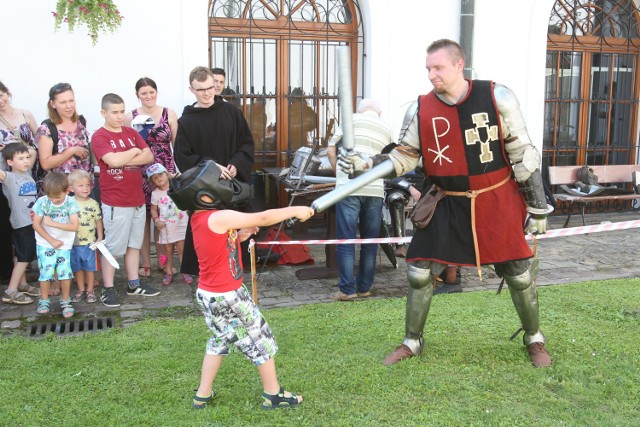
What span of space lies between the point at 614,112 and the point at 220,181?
814 cm

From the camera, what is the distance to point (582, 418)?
336 centimetres

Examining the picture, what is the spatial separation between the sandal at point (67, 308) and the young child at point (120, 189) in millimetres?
291

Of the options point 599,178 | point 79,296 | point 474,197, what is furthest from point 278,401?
point 599,178

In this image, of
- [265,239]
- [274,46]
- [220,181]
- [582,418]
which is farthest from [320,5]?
[582,418]

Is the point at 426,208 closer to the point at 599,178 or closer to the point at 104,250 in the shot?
the point at 104,250

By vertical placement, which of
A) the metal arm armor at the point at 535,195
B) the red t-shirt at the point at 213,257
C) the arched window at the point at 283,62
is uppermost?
the arched window at the point at 283,62

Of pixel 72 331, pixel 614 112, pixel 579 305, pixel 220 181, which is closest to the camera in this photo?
pixel 220 181

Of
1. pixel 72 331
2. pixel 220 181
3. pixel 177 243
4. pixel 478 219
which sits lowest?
pixel 72 331

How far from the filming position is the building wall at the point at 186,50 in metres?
6.68

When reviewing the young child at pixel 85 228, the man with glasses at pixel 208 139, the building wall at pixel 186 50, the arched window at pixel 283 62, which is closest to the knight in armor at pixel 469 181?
the man with glasses at pixel 208 139

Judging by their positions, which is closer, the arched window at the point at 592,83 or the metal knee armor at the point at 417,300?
the metal knee armor at the point at 417,300

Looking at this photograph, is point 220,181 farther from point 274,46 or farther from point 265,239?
point 274,46

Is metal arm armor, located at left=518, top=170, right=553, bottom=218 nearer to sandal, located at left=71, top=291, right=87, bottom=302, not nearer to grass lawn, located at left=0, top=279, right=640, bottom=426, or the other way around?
grass lawn, located at left=0, top=279, right=640, bottom=426

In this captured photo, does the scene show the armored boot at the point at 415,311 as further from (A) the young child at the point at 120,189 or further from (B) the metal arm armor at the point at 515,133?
(A) the young child at the point at 120,189
